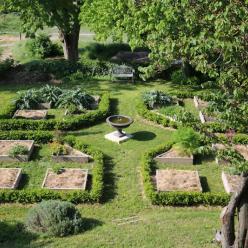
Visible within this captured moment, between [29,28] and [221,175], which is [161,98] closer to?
[221,175]

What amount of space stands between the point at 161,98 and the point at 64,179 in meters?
7.94

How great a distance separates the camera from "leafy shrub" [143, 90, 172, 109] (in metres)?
22.6

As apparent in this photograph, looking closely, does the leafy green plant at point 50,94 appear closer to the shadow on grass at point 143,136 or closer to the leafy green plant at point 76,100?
the leafy green plant at point 76,100

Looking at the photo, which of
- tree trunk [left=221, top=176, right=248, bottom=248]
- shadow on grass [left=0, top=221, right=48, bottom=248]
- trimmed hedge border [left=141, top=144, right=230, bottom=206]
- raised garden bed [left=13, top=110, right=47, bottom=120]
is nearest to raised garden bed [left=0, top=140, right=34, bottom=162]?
raised garden bed [left=13, top=110, right=47, bottom=120]

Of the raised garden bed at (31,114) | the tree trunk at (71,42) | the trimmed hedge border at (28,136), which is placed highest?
the tree trunk at (71,42)

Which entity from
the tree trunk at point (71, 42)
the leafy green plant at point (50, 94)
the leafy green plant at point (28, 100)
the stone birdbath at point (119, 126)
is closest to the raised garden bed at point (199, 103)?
the stone birdbath at point (119, 126)

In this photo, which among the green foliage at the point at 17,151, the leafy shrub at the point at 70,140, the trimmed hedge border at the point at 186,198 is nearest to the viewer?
the trimmed hedge border at the point at 186,198

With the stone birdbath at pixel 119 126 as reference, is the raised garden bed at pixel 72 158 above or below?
below

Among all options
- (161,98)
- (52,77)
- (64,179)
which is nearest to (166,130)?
(161,98)

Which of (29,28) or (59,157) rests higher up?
(29,28)

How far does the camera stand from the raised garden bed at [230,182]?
15.9 m

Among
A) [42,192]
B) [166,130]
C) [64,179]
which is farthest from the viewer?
[166,130]

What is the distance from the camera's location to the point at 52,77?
27406mm

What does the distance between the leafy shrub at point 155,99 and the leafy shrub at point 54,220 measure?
10158 mm
